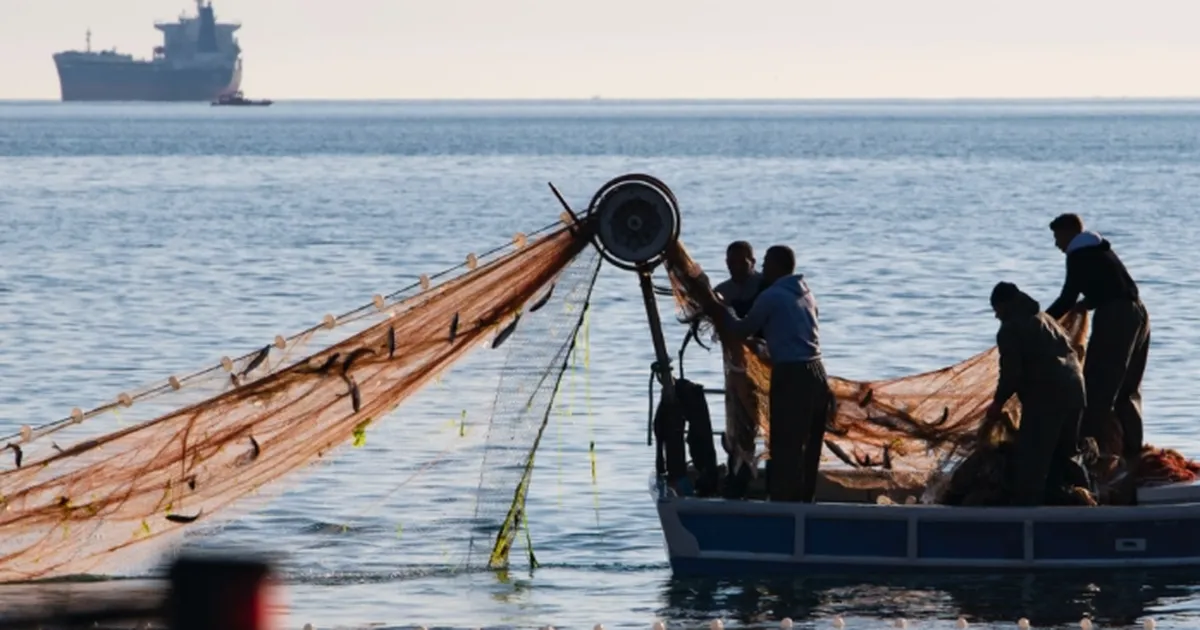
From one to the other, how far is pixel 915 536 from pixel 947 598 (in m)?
0.40

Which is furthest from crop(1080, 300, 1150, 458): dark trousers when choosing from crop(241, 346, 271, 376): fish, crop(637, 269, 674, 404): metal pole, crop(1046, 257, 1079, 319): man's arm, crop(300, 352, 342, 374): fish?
crop(241, 346, 271, 376): fish

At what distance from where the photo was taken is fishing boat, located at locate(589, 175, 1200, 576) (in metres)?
12.7

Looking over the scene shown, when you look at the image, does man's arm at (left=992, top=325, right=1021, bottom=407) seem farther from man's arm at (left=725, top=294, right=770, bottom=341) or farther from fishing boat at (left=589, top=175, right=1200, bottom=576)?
man's arm at (left=725, top=294, right=770, bottom=341)

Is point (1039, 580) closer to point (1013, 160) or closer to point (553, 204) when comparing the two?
point (553, 204)

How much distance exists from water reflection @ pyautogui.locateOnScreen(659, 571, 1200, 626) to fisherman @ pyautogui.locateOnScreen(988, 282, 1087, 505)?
87cm

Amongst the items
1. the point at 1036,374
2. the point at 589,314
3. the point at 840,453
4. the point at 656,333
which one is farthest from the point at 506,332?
the point at 589,314

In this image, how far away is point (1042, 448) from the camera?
12.4 m

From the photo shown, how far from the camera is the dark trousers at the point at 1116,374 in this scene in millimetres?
12781

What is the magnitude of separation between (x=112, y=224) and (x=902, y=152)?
3120 inches

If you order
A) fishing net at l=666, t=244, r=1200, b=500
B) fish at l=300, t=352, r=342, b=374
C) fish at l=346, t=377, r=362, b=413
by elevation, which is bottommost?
fishing net at l=666, t=244, r=1200, b=500

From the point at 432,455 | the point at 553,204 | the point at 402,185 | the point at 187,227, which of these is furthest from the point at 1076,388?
the point at 402,185

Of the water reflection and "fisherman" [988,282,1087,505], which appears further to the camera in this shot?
the water reflection

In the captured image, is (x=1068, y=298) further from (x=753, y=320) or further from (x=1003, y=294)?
(x=753, y=320)

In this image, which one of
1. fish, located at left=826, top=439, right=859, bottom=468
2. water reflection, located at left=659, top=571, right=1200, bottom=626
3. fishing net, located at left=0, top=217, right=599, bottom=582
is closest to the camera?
fishing net, located at left=0, top=217, right=599, bottom=582
